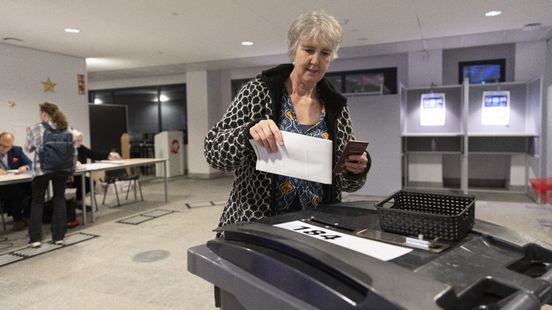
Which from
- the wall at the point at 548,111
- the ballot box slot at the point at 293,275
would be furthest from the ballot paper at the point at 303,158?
the wall at the point at 548,111

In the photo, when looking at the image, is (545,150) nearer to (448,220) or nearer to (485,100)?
(485,100)

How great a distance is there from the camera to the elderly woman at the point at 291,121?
3.47 feet

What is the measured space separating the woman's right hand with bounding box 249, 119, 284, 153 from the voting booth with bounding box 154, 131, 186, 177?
847 cm

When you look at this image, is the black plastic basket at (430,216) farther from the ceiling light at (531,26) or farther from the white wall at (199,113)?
the white wall at (199,113)

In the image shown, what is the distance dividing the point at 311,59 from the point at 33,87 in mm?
7093

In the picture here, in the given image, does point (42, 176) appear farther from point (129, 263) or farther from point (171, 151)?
point (171, 151)

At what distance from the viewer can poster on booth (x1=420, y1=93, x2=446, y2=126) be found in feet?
23.2

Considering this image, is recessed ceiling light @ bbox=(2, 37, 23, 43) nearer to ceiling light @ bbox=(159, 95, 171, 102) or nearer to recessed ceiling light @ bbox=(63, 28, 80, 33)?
recessed ceiling light @ bbox=(63, 28, 80, 33)

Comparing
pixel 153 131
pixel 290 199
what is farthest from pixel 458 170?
pixel 153 131

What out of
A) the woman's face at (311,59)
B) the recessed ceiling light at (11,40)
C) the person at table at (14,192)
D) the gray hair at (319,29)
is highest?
the recessed ceiling light at (11,40)

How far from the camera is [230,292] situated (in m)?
0.82

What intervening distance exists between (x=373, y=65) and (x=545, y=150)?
3490 millimetres

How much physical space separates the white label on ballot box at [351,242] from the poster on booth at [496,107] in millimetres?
6963

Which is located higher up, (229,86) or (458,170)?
(229,86)
